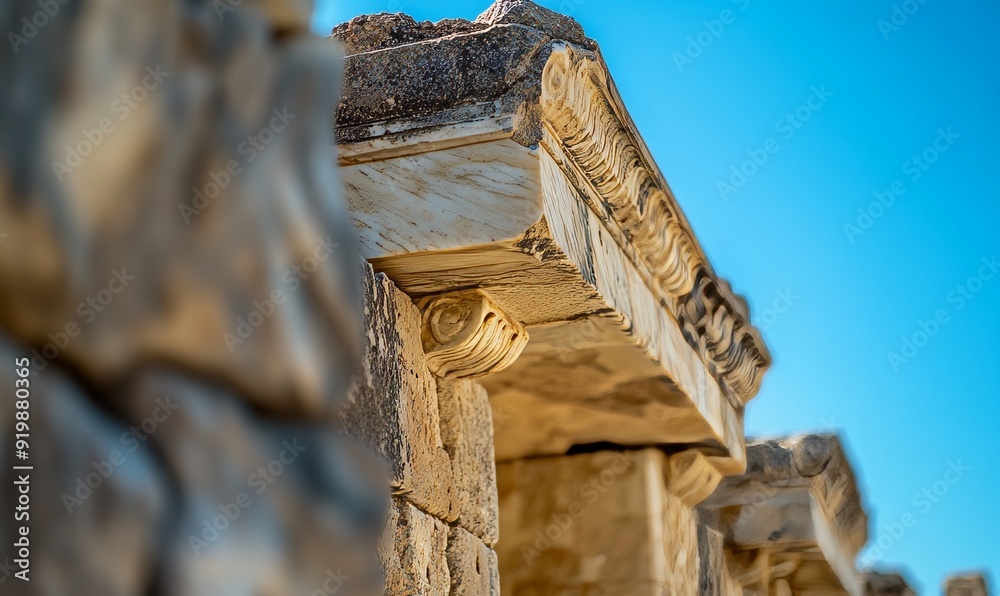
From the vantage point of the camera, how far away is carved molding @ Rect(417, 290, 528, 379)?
3.41m

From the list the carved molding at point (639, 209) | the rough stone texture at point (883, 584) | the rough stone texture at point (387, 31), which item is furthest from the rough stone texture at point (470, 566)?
the rough stone texture at point (883, 584)

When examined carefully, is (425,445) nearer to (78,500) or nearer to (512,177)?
(512,177)

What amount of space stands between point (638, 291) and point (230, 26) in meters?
3.38

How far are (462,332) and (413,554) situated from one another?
2.19ft

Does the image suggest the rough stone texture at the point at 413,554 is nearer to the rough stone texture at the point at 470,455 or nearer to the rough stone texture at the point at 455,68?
the rough stone texture at the point at 470,455

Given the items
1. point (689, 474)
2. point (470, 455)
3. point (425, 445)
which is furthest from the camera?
point (689, 474)

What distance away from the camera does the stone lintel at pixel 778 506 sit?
6066mm

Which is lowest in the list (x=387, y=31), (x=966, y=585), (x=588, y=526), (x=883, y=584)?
(x=588, y=526)

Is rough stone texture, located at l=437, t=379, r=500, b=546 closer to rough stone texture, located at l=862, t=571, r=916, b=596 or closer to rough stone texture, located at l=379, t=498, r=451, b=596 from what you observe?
rough stone texture, located at l=379, t=498, r=451, b=596

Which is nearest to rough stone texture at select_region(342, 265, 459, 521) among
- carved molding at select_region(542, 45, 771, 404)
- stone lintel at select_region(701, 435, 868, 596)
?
carved molding at select_region(542, 45, 771, 404)

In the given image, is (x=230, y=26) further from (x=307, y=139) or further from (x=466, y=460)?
(x=466, y=460)

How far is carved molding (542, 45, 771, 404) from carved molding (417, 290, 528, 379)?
17.7 inches

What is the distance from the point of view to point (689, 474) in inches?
197

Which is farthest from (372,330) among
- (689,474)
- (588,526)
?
(689,474)
